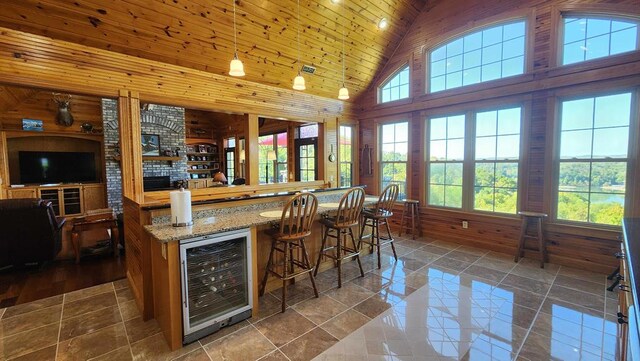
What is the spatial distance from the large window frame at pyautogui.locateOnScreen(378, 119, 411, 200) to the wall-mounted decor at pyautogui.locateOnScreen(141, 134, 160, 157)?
19.4 ft

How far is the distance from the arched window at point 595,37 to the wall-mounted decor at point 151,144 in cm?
859

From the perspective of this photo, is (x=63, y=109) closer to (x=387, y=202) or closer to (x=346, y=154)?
(x=346, y=154)

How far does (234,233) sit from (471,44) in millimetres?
4750

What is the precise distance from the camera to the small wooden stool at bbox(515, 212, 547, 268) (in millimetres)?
3721

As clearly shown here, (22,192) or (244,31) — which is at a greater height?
(244,31)

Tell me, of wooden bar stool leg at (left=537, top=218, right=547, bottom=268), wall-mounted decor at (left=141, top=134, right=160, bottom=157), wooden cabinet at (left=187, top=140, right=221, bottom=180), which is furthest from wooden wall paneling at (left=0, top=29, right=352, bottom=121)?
wooden cabinet at (left=187, top=140, right=221, bottom=180)

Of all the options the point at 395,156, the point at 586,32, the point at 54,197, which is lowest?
the point at 54,197

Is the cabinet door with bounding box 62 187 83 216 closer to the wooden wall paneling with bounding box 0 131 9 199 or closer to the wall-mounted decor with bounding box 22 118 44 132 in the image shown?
the wooden wall paneling with bounding box 0 131 9 199

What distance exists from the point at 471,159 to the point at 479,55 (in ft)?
5.48

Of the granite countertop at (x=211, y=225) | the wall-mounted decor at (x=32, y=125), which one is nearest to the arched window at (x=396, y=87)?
the granite countertop at (x=211, y=225)

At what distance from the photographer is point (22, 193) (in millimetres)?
6227

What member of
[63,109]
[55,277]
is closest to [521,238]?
[55,277]

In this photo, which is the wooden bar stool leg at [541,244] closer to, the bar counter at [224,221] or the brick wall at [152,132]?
the bar counter at [224,221]

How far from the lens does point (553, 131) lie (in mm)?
3799
